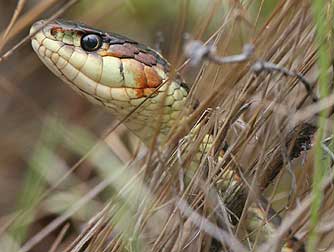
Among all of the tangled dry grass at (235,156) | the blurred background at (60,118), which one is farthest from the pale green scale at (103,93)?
the blurred background at (60,118)

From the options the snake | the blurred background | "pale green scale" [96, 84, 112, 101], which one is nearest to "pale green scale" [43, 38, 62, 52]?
the snake

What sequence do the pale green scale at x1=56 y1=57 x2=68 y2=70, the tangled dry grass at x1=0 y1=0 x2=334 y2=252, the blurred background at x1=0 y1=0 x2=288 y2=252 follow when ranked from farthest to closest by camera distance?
the blurred background at x1=0 y1=0 x2=288 y2=252
the pale green scale at x1=56 y1=57 x2=68 y2=70
the tangled dry grass at x1=0 y1=0 x2=334 y2=252

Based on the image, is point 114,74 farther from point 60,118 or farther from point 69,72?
point 60,118

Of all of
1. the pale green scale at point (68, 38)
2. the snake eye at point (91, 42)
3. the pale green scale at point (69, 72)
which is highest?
the pale green scale at point (68, 38)

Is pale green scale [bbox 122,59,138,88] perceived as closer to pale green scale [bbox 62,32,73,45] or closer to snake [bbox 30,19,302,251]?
snake [bbox 30,19,302,251]

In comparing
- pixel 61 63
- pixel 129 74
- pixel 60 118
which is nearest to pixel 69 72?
pixel 61 63

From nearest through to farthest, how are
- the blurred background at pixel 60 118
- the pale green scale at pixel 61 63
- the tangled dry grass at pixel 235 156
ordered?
the tangled dry grass at pixel 235 156 < the pale green scale at pixel 61 63 < the blurred background at pixel 60 118

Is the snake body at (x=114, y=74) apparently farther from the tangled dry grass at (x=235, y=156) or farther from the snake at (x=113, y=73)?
the tangled dry grass at (x=235, y=156)

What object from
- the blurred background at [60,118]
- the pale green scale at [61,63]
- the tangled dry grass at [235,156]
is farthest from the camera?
the blurred background at [60,118]
